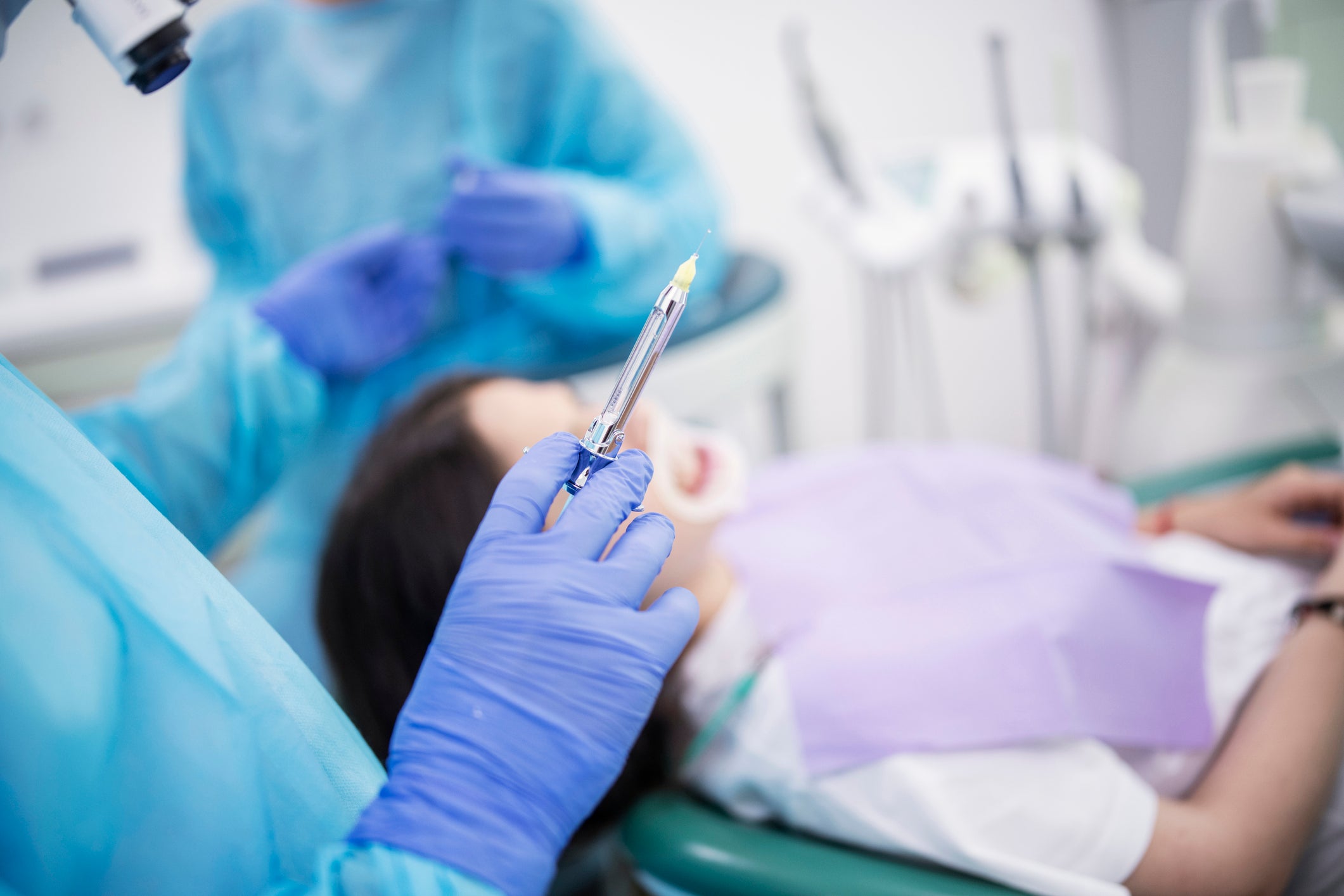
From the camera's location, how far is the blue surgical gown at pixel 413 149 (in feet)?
3.43

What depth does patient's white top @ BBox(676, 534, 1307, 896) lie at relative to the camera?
1.84 ft

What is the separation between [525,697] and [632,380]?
164mm

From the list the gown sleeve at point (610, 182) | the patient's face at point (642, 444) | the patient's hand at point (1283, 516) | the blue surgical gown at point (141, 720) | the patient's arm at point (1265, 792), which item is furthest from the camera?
the gown sleeve at point (610, 182)

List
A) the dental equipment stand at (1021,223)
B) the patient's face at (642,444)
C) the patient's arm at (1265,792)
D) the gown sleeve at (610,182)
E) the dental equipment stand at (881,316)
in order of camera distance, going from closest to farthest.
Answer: the patient's arm at (1265,792) → the patient's face at (642,444) → the gown sleeve at (610,182) → the dental equipment stand at (1021,223) → the dental equipment stand at (881,316)

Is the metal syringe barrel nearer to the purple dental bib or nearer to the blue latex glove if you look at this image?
the blue latex glove

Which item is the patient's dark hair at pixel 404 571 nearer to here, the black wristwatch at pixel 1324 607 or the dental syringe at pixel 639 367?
the dental syringe at pixel 639 367

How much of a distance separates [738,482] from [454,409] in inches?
11.1

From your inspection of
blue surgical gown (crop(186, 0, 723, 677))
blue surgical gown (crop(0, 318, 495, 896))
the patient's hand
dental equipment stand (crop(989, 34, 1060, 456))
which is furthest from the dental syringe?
dental equipment stand (crop(989, 34, 1060, 456))

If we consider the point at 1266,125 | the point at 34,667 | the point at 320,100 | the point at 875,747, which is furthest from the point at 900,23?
the point at 34,667

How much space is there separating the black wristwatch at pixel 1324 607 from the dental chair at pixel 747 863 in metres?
0.41

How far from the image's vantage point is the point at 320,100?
42.1 inches

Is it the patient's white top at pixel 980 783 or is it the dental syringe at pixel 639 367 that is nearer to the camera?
the dental syringe at pixel 639 367

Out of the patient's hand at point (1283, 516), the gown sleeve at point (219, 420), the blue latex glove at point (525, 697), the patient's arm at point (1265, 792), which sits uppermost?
the gown sleeve at point (219, 420)

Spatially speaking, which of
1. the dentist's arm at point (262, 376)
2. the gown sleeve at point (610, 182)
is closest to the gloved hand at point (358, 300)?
the dentist's arm at point (262, 376)
